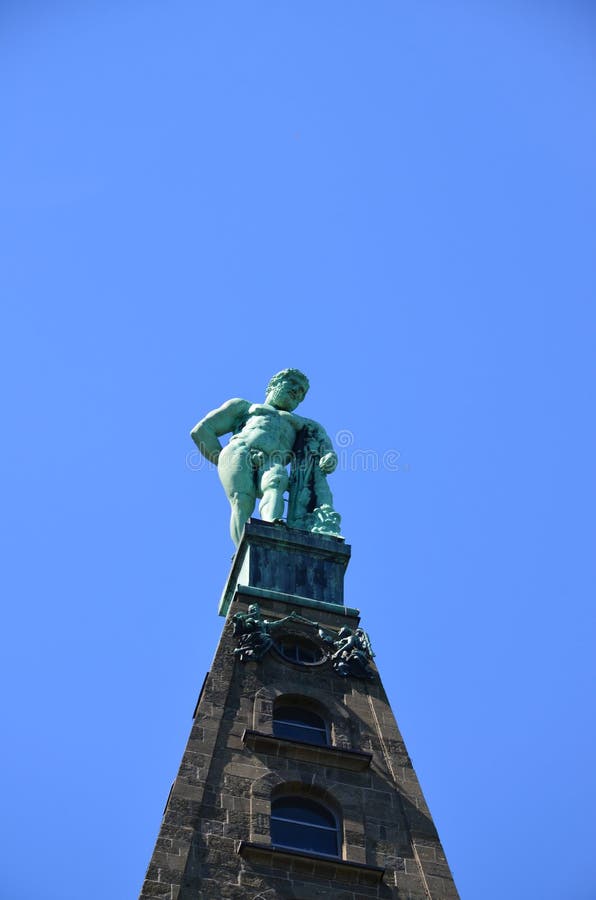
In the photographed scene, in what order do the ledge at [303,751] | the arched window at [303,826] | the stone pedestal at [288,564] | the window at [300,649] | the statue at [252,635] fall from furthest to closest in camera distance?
1. the stone pedestal at [288,564]
2. the window at [300,649]
3. the statue at [252,635]
4. the ledge at [303,751]
5. the arched window at [303,826]

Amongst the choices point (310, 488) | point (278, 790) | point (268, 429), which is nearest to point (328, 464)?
point (310, 488)

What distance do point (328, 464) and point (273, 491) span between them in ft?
5.73

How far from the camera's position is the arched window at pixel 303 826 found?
1131 inches

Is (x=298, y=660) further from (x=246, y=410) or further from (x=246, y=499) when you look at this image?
(x=246, y=410)

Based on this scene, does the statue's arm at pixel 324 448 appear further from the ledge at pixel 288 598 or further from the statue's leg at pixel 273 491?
the ledge at pixel 288 598

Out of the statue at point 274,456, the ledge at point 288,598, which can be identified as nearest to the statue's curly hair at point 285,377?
the statue at point 274,456

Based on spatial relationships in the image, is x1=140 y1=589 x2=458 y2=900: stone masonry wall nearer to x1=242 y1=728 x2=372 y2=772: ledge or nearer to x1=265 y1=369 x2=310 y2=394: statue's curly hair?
x1=242 y1=728 x2=372 y2=772: ledge

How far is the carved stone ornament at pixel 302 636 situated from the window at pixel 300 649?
22 millimetres

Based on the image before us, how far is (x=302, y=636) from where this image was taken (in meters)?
→ 33.8

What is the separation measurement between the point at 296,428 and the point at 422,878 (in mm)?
15558

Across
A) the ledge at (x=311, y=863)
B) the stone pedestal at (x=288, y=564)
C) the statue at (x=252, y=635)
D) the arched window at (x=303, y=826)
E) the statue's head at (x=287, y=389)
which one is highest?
the statue's head at (x=287, y=389)

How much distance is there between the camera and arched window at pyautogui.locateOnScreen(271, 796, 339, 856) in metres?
28.7

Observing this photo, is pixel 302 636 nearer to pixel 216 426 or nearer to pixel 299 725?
pixel 299 725

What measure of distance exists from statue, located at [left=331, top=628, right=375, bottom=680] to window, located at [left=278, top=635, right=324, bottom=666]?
40cm
